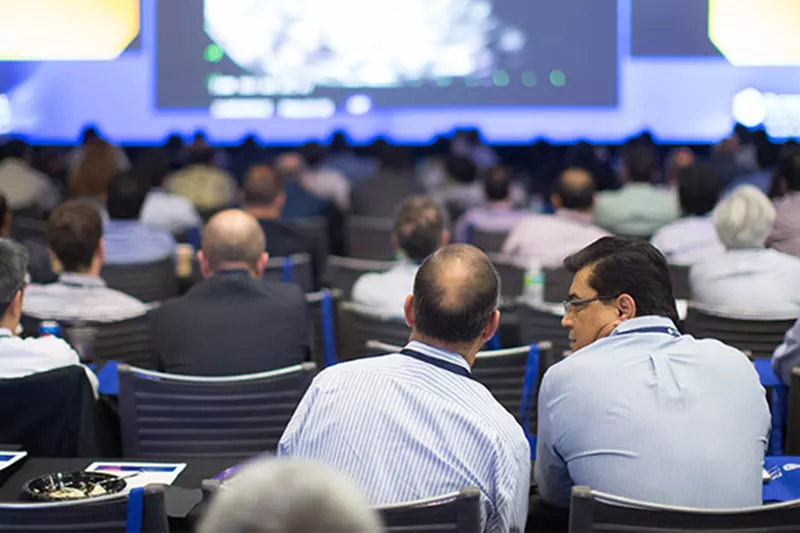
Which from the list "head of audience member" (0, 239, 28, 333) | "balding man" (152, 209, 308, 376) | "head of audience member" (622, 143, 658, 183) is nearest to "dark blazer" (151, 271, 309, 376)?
"balding man" (152, 209, 308, 376)

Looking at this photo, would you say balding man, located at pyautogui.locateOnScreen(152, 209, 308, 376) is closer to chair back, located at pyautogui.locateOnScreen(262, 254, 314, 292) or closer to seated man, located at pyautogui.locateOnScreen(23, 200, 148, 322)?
seated man, located at pyautogui.locateOnScreen(23, 200, 148, 322)

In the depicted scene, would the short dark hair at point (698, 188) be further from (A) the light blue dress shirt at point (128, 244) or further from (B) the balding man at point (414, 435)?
(B) the balding man at point (414, 435)

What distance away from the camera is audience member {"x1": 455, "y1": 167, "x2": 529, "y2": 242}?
7.54 m

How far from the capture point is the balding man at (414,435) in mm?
2342

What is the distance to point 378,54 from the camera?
35.0ft

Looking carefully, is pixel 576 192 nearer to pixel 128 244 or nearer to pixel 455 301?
pixel 128 244

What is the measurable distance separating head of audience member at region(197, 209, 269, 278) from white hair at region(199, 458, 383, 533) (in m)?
3.27

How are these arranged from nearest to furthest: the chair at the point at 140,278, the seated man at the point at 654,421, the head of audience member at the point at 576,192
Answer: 1. the seated man at the point at 654,421
2. the chair at the point at 140,278
3. the head of audience member at the point at 576,192

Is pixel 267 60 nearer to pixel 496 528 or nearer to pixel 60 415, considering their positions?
pixel 60 415

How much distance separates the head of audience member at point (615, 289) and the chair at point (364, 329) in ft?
4.41

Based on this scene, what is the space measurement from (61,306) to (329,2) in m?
6.82

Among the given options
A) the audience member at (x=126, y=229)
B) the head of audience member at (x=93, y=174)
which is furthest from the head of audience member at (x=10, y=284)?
the head of audience member at (x=93, y=174)

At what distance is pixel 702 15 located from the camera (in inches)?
427

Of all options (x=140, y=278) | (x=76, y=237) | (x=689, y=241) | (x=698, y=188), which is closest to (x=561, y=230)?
(x=689, y=241)
